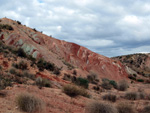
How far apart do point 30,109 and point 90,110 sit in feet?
9.74

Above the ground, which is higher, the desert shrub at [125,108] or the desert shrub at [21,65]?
the desert shrub at [21,65]

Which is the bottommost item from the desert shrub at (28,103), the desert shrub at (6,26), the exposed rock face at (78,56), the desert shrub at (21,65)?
the desert shrub at (28,103)

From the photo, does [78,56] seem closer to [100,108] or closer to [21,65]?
[21,65]

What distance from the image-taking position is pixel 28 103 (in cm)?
646

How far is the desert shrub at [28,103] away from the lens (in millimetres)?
6427

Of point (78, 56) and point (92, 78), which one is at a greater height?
point (78, 56)

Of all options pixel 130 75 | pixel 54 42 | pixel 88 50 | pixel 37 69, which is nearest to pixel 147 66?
pixel 130 75

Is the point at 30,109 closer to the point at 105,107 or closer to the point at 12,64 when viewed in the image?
the point at 105,107

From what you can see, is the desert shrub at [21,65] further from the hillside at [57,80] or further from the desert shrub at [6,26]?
the desert shrub at [6,26]

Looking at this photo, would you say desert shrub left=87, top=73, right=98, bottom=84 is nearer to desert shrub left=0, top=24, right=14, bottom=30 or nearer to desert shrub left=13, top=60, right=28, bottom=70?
desert shrub left=13, top=60, right=28, bottom=70

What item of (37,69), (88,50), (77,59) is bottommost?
(37,69)

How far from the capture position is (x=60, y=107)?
27.0 feet

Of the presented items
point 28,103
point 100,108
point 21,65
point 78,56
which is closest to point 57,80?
point 21,65

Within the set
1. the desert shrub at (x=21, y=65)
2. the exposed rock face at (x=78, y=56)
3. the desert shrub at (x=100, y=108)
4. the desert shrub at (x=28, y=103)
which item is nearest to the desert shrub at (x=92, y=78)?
the exposed rock face at (x=78, y=56)
